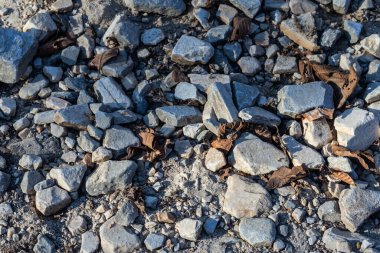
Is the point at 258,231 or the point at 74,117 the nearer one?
the point at 258,231

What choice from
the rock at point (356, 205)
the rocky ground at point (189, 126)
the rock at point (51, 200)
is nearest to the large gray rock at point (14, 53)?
the rocky ground at point (189, 126)

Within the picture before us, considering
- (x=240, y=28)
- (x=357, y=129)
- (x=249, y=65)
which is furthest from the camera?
(x=240, y=28)

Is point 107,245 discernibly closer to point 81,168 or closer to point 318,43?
point 81,168

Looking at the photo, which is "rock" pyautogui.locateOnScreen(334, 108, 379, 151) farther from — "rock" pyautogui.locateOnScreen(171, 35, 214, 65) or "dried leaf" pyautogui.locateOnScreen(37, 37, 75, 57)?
"dried leaf" pyautogui.locateOnScreen(37, 37, 75, 57)

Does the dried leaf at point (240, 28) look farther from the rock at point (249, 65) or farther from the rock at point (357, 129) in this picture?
the rock at point (357, 129)

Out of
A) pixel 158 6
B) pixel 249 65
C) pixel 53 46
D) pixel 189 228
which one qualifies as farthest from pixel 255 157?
pixel 53 46

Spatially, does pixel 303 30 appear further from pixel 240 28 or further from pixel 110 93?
pixel 110 93
